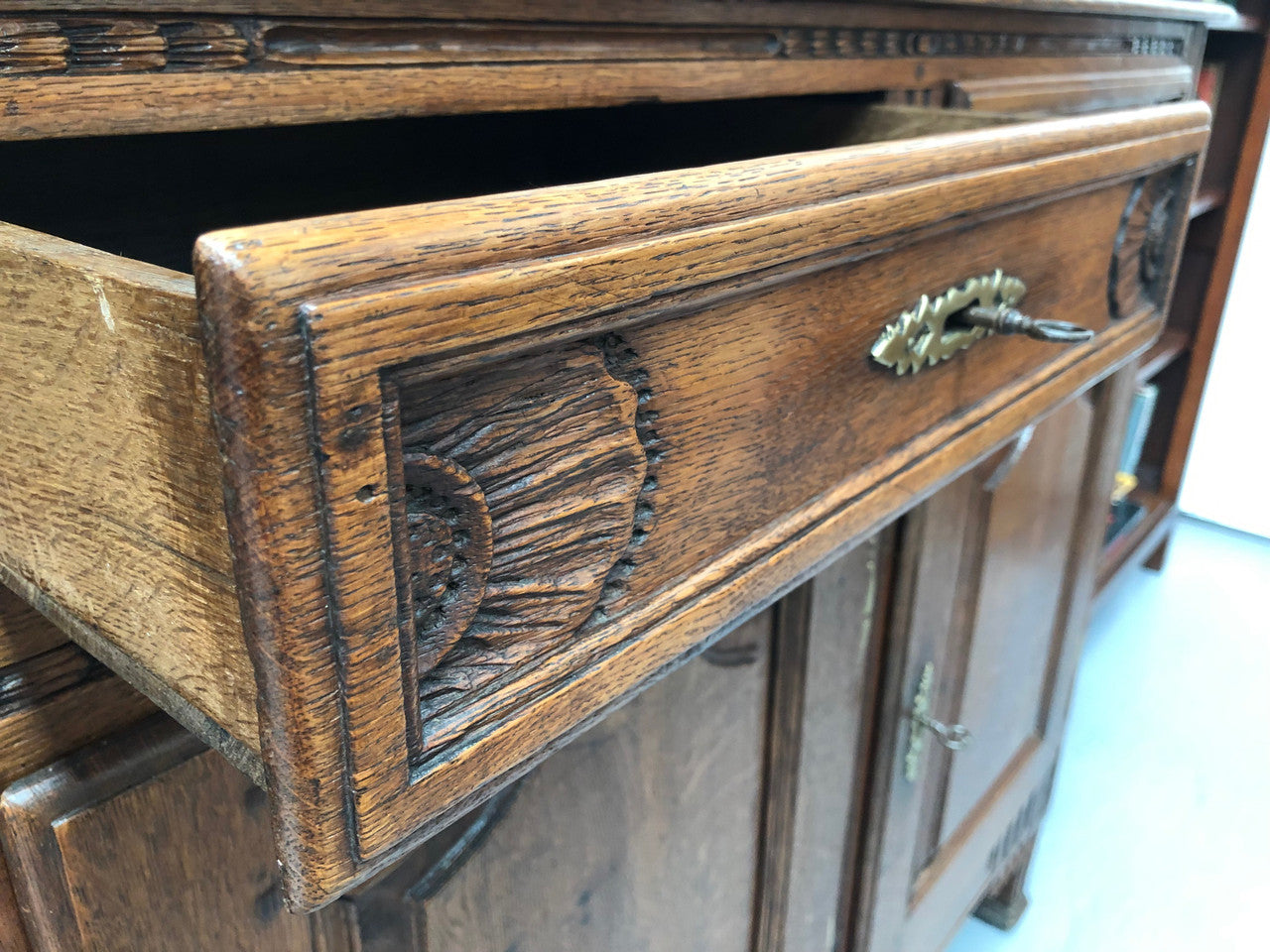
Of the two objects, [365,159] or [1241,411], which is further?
[1241,411]

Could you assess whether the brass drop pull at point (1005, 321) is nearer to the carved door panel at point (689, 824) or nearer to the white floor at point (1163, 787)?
the carved door panel at point (689, 824)

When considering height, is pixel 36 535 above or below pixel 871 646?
above

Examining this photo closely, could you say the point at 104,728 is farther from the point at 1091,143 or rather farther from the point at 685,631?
the point at 1091,143

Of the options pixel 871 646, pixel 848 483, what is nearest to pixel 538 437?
pixel 848 483

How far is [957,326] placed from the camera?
1.31 feet

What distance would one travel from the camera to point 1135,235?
1.74ft

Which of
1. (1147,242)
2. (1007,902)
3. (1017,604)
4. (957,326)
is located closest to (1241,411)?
(1007,902)

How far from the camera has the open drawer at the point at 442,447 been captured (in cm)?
18

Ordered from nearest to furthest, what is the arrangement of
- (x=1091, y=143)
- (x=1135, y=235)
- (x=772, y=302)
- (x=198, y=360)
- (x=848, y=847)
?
(x=198, y=360), (x=772, y=302), (x=1091, y=143), (x=1135, y=235), (x=848, y=847)

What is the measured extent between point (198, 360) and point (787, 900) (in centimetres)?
51

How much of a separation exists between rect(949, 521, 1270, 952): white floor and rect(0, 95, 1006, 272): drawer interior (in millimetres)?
889

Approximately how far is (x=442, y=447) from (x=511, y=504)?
0.03m

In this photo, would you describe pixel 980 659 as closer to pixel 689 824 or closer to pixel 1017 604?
pixel 1017 604

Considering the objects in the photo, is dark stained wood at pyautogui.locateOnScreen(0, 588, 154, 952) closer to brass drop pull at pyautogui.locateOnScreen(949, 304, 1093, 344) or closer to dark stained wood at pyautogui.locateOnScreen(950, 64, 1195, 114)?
brass drop pull at pyautogui.locateOnScreen(949, 304, 1093, 344)
